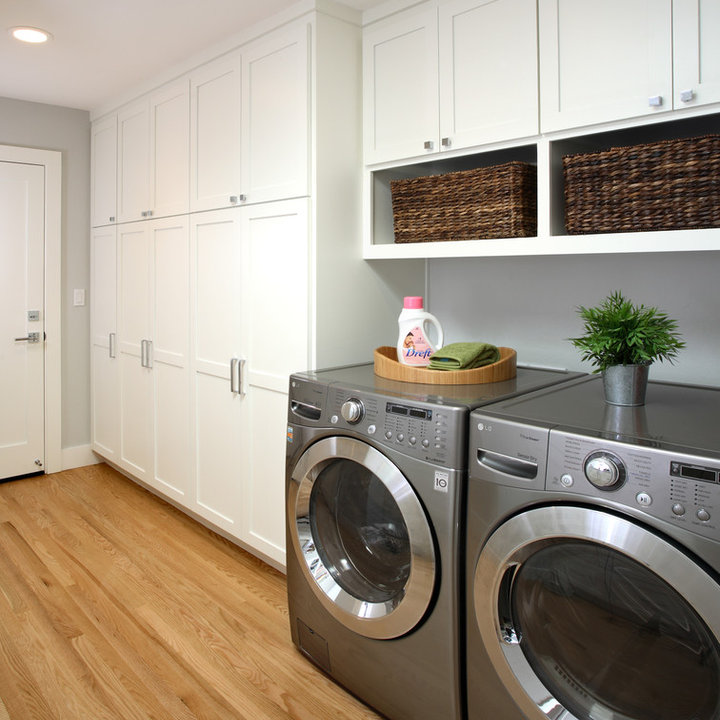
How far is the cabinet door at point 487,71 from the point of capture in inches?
73.1

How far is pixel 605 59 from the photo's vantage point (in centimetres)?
169

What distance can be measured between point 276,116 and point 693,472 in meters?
1.92

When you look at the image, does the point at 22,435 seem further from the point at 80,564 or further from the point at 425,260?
the point at 425,260

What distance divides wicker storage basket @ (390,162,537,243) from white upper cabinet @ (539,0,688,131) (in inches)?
8.1

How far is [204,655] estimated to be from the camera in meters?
2.12

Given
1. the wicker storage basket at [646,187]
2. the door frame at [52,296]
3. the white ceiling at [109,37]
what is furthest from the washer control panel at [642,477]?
the door frame at [52,296]

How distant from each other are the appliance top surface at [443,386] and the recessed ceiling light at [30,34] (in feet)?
6.26

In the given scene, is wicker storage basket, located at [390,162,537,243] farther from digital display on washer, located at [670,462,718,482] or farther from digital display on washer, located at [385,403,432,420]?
digital display on washer, located at [670,462,718,482]

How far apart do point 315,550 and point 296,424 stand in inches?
15.8

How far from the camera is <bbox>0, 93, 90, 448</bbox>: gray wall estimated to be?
375 centimetres

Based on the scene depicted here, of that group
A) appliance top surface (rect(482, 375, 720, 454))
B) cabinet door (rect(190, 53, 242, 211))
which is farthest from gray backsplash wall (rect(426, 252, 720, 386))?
cabinet door (rect(190, 53, 242, 211))

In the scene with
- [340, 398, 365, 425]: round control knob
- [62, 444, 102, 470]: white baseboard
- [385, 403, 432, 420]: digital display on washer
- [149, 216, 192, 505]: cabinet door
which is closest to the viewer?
[385, 403, 432, 420]: digital display on washer

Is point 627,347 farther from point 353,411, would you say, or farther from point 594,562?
point 353,411

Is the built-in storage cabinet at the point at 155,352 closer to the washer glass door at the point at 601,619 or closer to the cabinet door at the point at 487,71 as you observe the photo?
the cabinet door at the point at 487,71
